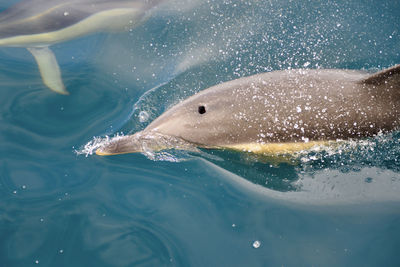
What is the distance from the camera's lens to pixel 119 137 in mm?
3531

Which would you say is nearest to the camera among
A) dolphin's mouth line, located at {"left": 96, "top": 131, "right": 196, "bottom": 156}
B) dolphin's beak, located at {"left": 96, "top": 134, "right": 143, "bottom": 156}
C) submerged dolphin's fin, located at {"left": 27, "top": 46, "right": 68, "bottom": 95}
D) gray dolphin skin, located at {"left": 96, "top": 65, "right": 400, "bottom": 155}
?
gray dolphin skin, located at {"left": 96, "top": 65, "right": 400, "bottom": 155}

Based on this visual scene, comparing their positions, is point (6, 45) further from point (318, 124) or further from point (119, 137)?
point (318, 124)

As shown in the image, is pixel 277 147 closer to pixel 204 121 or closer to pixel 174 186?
pixel 204 121

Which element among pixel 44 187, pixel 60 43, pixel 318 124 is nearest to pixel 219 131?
pixel 318 124

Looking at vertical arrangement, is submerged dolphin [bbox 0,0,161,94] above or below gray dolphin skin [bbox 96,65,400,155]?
above

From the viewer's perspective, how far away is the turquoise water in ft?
9.39

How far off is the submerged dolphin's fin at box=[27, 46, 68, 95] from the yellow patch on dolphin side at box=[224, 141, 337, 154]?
2235 mm

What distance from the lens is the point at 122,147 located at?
3377mm

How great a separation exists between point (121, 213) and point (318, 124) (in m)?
1.81

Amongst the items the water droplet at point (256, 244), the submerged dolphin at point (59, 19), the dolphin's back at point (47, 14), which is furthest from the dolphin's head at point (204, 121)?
the dolphin's back at point (47, 14)

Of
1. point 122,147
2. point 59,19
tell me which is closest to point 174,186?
point 122,147

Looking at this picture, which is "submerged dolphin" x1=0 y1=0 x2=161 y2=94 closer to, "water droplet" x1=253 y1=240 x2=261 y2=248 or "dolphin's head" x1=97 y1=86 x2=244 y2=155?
"dolphin's head" x1=97 y1=86 x2=244 y2=155

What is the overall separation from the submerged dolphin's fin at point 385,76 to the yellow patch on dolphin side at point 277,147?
0.58m

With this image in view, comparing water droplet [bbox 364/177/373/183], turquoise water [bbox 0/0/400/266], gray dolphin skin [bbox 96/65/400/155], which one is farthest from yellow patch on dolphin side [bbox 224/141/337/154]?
water droplet [bbox 364/177/373/183]
